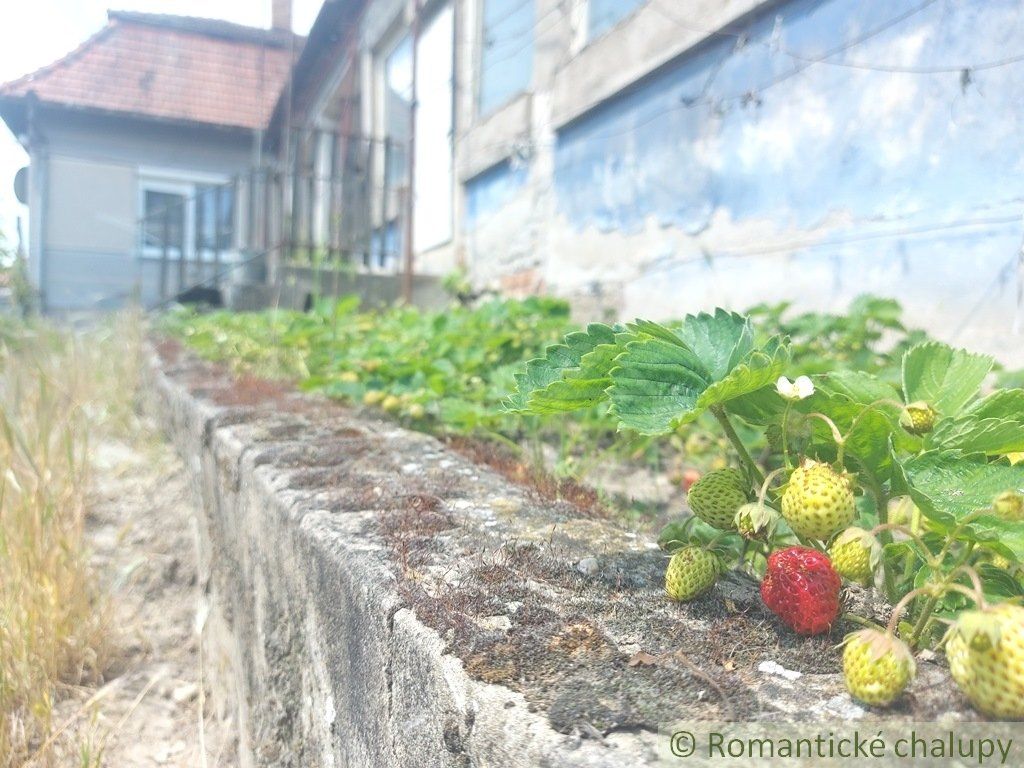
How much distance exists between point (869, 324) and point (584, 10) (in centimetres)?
283

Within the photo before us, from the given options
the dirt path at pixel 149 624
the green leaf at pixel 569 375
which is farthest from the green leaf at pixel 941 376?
the dirt path at pixel 149 624

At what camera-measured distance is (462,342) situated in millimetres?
3092

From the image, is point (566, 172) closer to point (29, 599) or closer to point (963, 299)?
point (963, 299)

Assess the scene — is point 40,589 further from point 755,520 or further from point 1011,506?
point 1011,506

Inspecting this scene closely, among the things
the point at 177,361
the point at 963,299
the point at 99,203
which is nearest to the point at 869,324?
the point at 963,299

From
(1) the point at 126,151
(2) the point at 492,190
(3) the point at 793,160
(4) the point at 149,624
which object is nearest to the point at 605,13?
(2) the point at 492,190

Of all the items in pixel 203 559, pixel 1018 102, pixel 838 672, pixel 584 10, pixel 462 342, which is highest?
pixel 584 10

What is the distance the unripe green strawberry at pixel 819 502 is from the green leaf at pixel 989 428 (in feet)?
0.42

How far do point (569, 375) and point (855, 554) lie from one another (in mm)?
342

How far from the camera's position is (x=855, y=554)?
0.76 meters

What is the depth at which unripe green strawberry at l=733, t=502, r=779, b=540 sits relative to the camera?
2.64 feet

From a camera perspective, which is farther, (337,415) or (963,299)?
(963,299)

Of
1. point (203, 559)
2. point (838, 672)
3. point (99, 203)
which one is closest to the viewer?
point (838, 672)

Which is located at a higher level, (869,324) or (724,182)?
(724,182)
